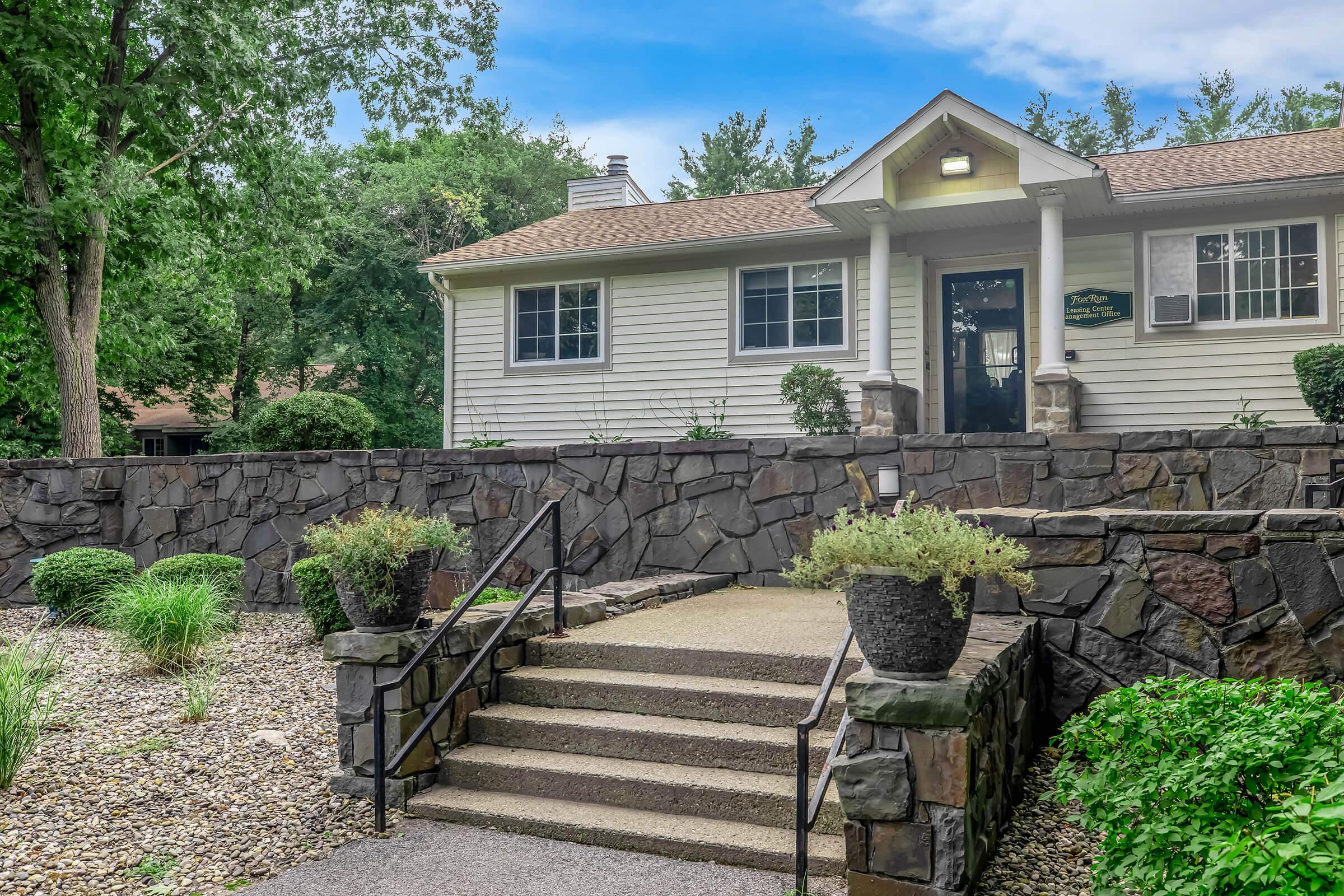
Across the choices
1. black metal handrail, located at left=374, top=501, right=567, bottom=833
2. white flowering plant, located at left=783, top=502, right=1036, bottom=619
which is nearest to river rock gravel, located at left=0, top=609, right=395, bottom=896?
black metal handrail, located at left=374, top=501, right=567, bottom=833

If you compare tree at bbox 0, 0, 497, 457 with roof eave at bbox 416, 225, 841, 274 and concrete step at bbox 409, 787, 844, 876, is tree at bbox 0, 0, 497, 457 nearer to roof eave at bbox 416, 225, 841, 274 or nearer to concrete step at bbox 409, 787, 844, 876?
roof eave at bbox 416, 225, 841, 274

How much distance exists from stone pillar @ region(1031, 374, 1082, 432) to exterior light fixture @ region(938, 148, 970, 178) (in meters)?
2.06

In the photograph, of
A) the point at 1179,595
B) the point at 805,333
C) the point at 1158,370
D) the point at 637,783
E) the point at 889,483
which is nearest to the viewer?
the point at 637,783

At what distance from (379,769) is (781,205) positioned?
369 inches

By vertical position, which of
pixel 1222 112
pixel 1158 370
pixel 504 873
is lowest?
pixel 504 873

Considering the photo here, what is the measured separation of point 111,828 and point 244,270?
40.8 feet

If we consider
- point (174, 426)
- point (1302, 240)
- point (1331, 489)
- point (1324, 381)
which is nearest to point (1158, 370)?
point (1324, 381)

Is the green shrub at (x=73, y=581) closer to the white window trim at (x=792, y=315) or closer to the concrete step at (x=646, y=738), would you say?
the concrete step at (x=646, y=738)

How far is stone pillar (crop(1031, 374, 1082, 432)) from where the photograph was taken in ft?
28.8

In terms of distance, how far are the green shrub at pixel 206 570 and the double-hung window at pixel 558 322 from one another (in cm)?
447

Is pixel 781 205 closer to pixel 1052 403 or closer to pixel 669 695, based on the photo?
pixel 1052 403

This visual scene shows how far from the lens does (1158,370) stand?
9539 millimetres

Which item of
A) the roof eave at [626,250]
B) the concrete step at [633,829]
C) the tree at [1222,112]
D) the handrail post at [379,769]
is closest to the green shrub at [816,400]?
the roof eave at [626,250]

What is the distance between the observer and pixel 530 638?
17.4 feet
